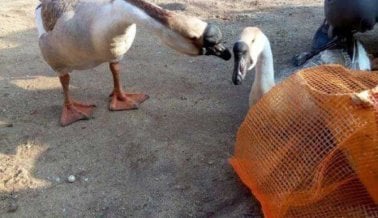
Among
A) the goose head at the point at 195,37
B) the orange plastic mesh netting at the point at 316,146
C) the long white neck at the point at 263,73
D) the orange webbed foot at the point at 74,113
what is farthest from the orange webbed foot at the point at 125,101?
the orange plastic mesh netting at the point at 316,146

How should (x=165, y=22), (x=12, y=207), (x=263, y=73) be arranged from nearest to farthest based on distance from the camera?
(x=165, y=22) → (x=12, y=207) → (x=263, y=73)

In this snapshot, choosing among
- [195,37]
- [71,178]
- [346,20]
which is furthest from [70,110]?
[346,20]

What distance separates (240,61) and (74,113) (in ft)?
4.60

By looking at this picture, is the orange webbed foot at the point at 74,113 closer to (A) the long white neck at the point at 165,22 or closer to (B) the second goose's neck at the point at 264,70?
(A) the long white neck at the point at 165,22

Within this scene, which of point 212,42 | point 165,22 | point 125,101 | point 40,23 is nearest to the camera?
point 212,42

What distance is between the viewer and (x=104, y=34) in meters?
3.08

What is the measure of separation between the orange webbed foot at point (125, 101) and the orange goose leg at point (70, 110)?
7.1 inches

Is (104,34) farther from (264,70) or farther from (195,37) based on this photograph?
(264,70)

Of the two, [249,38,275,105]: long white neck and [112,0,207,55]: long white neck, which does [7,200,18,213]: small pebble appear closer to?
[112,0,207,55]: long white neck

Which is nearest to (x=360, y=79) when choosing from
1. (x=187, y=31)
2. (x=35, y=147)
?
(x=187, y=31)

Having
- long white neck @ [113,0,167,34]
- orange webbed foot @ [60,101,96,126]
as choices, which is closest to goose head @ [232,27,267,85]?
long white neck @ [113,0,167,34]

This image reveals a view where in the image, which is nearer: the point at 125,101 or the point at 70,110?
the point at 70,110

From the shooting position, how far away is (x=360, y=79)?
2619 mm

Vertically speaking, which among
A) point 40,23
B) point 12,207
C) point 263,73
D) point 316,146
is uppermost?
point 316,146
